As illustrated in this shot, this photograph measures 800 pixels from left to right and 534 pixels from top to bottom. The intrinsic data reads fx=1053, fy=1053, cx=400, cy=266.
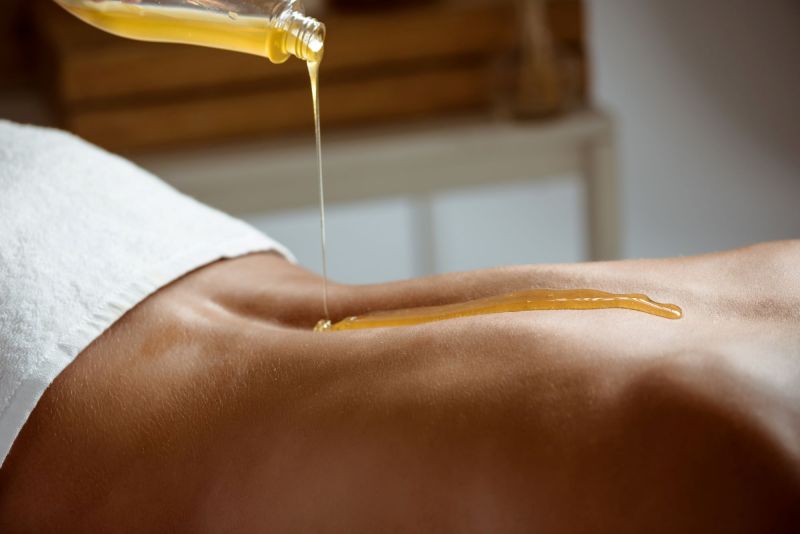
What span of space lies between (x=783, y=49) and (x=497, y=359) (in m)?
1.95

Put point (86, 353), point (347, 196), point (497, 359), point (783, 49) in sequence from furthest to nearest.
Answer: point (783, 49)
point (347, 196)
point (86, 353)
point (497, 359)

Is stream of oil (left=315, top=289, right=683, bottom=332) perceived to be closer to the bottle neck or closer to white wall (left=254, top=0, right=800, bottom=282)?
the bottle neck

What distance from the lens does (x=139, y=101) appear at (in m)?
1.94

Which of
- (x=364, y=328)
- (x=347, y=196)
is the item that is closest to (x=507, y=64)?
(x=347, y=196)

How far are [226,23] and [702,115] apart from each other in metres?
1.87

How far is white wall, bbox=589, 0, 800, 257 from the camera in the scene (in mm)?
2318

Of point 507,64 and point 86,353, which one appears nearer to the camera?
point 86,353

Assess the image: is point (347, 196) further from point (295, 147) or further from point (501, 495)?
point (501, 495)

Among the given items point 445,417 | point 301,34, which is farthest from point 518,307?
point 301,34

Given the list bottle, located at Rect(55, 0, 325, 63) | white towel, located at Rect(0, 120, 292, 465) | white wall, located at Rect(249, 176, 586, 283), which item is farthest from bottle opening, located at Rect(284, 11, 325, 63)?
white wall, located at Rect(249, 176, 586, 283)

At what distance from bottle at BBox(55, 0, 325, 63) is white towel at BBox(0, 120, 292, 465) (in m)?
0.13

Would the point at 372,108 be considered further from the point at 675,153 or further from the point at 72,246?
the point at 72,246

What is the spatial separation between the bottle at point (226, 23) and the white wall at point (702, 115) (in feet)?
5.41

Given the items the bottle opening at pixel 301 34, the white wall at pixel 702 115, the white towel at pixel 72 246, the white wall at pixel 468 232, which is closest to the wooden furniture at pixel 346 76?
the white wall at pixel 702 115
